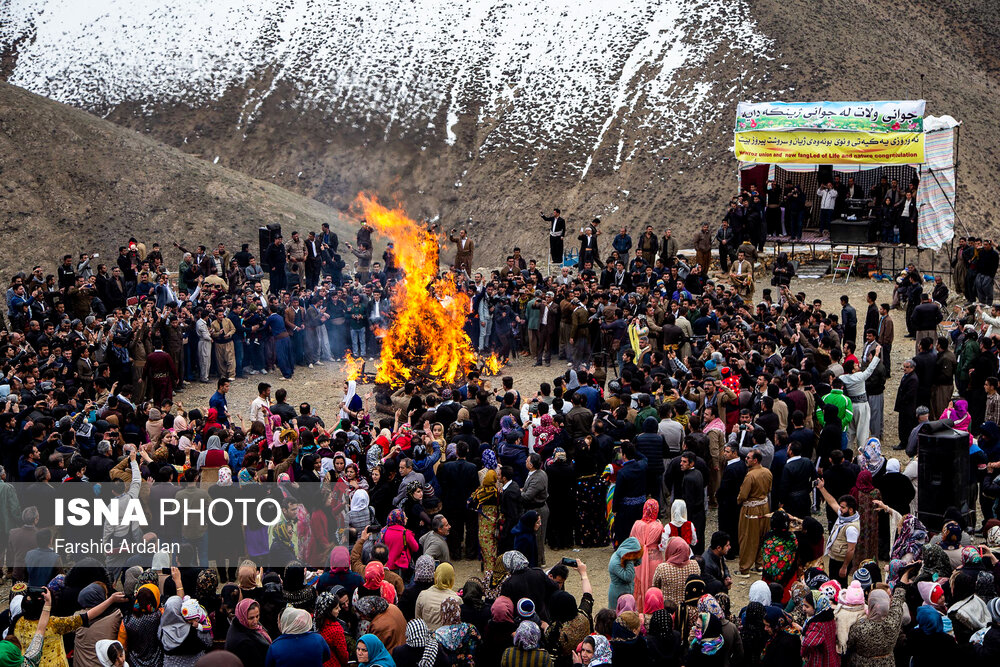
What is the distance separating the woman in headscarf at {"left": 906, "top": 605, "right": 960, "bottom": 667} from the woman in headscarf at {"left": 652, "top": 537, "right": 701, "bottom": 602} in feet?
7.03

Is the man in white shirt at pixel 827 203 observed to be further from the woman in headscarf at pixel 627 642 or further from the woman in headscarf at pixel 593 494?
the woman in headscarf at pixel 627 642

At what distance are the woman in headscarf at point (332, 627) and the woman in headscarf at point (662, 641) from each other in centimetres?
282

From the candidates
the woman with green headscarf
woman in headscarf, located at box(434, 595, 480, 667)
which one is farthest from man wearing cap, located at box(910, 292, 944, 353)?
the woman with green headscarf

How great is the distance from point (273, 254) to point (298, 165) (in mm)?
20166

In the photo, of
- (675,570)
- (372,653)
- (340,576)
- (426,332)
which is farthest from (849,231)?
(372,653)

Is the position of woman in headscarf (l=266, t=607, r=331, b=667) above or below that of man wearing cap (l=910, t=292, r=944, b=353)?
below

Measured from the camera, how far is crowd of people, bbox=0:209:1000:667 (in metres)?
9.74

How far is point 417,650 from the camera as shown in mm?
9586

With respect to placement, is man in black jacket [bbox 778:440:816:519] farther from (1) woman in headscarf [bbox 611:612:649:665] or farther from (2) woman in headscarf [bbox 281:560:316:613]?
(2) woman in headscarf [bbox 281:560:316:613]

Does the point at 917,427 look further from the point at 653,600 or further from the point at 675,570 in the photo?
the point at 653,600

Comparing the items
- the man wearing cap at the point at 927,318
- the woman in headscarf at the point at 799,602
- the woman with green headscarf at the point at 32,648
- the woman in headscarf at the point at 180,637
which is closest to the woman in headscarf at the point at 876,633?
the woman in headscarf at the point at 799,602

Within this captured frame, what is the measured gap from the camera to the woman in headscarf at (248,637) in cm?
952

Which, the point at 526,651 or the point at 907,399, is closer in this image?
the point at 526,651

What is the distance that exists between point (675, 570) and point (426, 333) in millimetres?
12152
